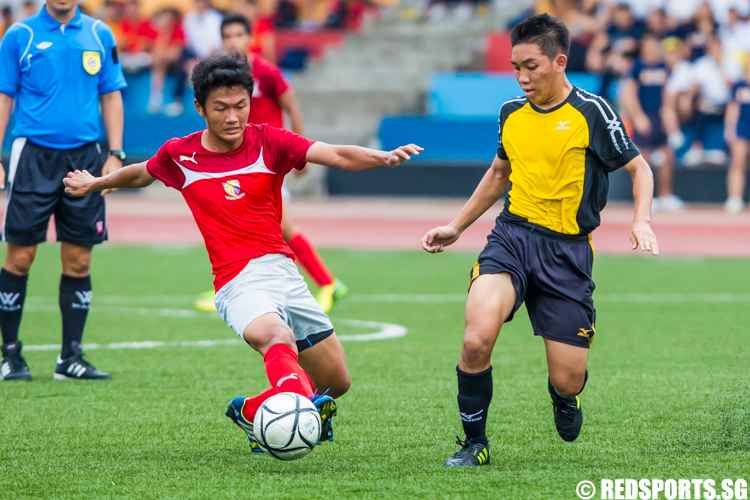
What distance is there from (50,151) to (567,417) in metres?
3.36

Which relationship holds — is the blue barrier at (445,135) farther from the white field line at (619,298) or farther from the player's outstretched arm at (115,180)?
the player's outstretched arm at (115,180)

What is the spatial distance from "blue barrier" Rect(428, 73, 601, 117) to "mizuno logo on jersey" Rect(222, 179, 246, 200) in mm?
14513

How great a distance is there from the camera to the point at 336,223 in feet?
51.2

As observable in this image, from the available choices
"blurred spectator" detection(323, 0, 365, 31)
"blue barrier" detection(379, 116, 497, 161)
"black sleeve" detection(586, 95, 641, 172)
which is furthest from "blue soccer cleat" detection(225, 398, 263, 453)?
"blurred spectator" detection(323, 0, 365, 31)

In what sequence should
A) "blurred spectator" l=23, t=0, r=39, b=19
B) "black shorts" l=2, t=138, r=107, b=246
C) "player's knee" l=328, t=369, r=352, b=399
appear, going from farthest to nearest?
"blurred spectator" l=23, t=0, r=39, b=19
"black shorts" l=2, t=138, r=107, b=246
"player's knee" l=328, t=369, r=352, b=399

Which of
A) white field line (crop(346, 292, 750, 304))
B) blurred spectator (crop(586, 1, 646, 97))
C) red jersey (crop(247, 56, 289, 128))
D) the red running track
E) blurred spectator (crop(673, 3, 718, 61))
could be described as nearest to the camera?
red jersey (crop(247, 56, 289, 128))

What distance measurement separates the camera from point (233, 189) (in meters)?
4.40

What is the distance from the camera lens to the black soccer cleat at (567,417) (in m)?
4.41

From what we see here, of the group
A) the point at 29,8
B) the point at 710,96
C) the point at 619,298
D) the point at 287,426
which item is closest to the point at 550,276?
the point at 287,426

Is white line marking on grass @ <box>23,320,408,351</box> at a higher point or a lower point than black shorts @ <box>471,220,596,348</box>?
lower

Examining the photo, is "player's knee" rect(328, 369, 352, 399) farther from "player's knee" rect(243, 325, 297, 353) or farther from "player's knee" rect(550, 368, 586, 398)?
"player's knee" rect(550, 368, 586, 398)

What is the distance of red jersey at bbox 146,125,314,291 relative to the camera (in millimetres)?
4398

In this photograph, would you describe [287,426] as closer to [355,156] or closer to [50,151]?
[355,156]

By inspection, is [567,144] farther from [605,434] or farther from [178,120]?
[178,120]
